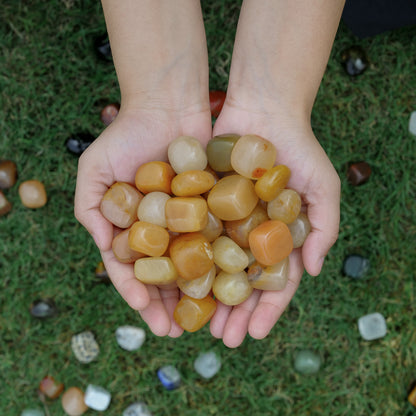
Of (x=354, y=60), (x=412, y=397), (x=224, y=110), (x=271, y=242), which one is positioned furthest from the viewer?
(x=354, y=60)

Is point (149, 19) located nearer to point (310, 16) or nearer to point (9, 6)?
point (310, 16)

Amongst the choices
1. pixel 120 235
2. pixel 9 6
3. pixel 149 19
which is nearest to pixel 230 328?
pixel 120 235

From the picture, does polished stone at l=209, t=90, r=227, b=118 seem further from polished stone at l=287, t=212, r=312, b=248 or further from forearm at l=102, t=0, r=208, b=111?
polished stone at l=287, t=212, r=312, b=248

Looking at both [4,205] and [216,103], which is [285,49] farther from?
[4,205]

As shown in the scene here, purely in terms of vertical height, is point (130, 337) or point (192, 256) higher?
point (192, 256)

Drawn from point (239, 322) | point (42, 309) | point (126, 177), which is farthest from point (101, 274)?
point (239, 322)

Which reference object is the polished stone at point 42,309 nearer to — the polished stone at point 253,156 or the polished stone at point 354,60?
the polished stone at point 253,156
